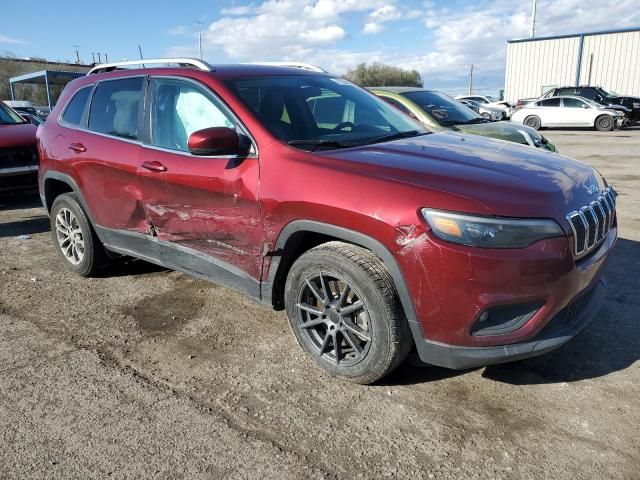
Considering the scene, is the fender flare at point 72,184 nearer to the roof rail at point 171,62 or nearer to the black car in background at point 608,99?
the roof rail at point 171,62

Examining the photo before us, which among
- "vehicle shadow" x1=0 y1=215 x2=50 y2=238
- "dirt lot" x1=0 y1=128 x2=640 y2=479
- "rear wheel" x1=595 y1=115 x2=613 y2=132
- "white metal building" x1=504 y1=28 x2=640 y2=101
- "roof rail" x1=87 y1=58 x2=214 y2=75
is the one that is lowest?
"dirt lot" x1=0 y1=128 x2=640 y2=479

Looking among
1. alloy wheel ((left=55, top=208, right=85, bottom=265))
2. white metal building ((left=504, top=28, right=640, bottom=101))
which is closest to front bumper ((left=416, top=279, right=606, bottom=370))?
alloy wheel ((left=55, top=208, right=85, bottom=265))

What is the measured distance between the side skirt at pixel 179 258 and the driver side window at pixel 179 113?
0.73m

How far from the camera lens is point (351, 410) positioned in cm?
280

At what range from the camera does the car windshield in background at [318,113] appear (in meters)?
3.36

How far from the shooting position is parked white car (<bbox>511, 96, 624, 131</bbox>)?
22.5 metres

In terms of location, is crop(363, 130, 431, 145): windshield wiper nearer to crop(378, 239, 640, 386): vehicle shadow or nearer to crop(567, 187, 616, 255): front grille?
crop(567, 187, 616, 255): front grille

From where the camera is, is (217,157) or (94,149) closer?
(217,157)

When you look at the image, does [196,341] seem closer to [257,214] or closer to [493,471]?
[257,214]

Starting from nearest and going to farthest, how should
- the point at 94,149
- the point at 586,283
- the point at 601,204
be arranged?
the point at 586,283 < the point at 601,204 < the point at 94,149

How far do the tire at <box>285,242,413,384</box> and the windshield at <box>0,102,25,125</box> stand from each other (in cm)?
762

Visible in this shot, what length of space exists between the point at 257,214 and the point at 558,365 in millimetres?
2028

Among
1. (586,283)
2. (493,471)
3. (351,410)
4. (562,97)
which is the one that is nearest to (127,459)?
(351,410)

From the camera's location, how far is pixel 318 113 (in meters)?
3.71
